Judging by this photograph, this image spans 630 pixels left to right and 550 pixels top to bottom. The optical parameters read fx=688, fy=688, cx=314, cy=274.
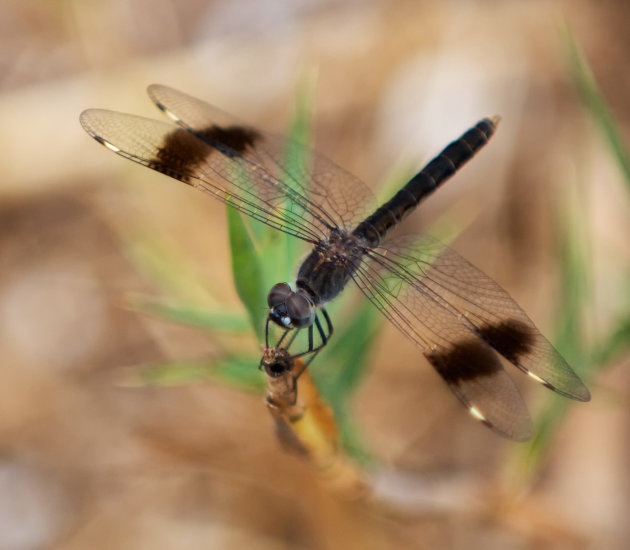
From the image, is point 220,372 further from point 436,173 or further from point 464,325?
point 436,173

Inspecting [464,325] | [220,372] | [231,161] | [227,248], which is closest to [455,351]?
[464,325]

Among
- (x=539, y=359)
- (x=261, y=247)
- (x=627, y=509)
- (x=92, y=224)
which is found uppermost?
(x=539, y=359)

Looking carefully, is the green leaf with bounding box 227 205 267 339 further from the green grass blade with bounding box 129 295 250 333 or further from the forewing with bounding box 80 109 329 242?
the forewing with bounding box 80 109 329 242

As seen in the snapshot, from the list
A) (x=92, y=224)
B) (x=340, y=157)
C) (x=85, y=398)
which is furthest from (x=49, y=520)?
(x=340, y=157)

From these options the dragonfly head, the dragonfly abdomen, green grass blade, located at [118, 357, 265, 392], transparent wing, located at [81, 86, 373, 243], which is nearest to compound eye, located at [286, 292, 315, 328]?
the dragonfly head

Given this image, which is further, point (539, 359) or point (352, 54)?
Answer: point (352, 54)

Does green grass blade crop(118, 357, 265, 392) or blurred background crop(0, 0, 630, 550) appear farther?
blurred background crop(0, 0, 630, 550)

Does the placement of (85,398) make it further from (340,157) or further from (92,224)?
(340,157)

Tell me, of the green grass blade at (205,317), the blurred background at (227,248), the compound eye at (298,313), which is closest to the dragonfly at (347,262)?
the compound eye at (298,313)
